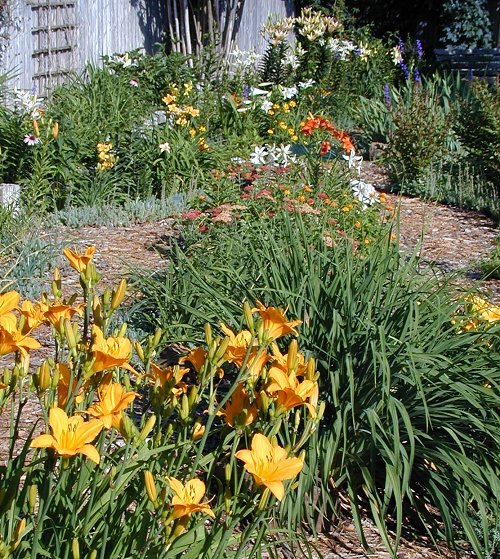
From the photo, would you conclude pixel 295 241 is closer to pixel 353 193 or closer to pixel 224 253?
pixel 224 253

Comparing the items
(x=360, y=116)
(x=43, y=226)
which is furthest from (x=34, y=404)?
(x=360, y=116)

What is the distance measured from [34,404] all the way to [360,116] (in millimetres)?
7841

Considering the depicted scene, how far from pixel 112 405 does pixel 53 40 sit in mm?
10072

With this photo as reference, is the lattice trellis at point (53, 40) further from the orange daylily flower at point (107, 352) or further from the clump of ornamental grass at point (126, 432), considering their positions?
the orange daylily flower at point (107, 352)

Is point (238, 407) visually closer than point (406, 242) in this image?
Yes

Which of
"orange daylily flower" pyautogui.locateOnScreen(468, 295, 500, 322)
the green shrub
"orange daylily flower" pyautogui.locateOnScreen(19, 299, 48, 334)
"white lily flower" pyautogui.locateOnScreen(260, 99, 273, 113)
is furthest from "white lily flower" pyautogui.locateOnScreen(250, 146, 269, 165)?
"orange daylily flower" pyautogui.locateOnScreen(19, 299, 48, 334)

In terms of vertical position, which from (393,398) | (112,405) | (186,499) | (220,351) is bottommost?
(393,398)

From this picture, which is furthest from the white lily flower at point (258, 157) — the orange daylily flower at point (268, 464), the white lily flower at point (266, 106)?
the orange daylily flower at point (268, 464)

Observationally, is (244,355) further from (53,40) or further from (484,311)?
(53,40)

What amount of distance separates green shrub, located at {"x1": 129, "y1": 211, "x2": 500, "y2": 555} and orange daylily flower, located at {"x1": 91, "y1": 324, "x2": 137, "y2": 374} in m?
1.18

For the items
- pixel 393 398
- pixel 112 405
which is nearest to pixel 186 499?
pixel 112 405

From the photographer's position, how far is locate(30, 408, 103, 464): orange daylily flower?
1.58 m

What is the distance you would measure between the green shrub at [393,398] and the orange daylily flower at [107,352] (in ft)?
3.88

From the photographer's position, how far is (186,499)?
1.60m
